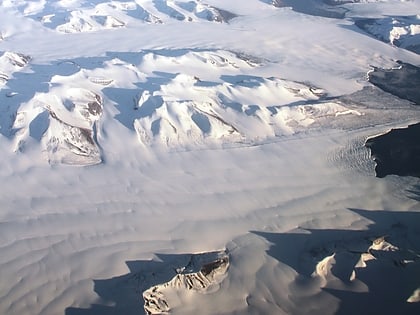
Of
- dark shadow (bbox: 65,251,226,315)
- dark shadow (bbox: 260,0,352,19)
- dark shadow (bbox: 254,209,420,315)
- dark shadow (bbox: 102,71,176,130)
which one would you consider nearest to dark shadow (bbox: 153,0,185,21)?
dark shadow (bbox: 260,0,352,19)

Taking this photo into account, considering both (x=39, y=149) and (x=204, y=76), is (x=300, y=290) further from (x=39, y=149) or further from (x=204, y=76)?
(x=204, y=76)

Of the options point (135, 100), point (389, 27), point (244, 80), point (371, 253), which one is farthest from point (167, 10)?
point (371, 253)

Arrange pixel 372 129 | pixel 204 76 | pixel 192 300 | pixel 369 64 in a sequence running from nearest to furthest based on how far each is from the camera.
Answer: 1. pixel 192 300
2. pixel 372 129
3. pixel 204 76
4. pixel 369 64

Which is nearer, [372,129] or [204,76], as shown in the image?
[372,129]

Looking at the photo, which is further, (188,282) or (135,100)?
(135,100)

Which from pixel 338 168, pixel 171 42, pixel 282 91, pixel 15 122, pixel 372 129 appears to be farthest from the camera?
pixel 171 42

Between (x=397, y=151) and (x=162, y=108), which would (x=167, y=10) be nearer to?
(x=162, y=108)

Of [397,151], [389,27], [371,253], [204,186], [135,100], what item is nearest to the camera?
[371,253]

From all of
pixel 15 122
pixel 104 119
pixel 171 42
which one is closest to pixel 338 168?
pixel 104 119
